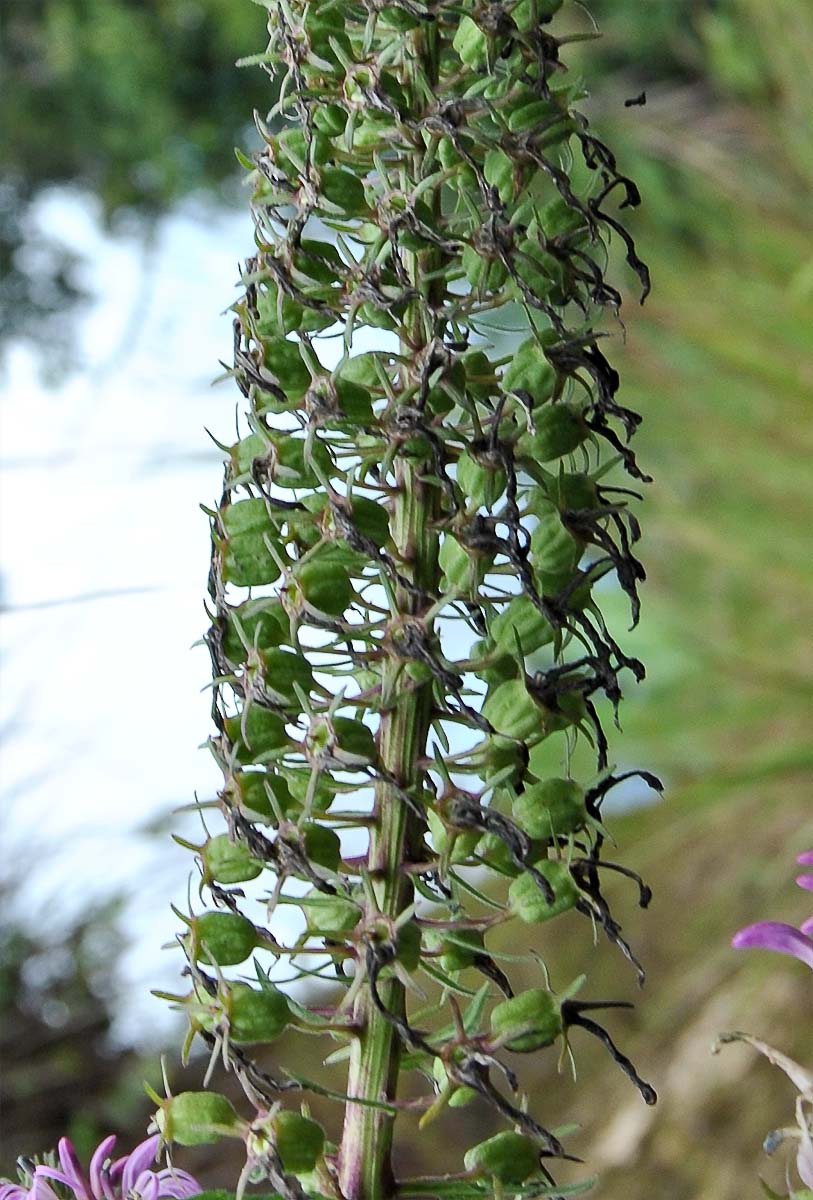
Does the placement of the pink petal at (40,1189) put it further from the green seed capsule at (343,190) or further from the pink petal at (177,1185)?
the green seed capsule at (343,190)

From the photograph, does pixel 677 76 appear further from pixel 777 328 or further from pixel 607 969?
pixel 607 969

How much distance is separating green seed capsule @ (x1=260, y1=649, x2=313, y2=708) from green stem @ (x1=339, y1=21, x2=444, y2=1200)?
13 millimetres

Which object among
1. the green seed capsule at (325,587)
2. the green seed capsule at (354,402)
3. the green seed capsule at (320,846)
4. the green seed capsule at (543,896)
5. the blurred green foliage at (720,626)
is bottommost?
the blurred green foliage at (720,626)

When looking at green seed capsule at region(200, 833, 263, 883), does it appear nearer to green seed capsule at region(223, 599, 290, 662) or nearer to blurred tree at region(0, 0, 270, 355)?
green seed capsule at region(223, 599, 290, 662)

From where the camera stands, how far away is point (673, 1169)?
0.66 m

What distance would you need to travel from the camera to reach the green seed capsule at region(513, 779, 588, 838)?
168mm

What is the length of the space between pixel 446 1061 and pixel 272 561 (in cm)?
8

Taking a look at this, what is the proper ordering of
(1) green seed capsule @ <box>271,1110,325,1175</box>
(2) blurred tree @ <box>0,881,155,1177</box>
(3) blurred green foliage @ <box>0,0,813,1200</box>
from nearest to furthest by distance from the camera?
(1) green seed capsule @ <box>271,1110,325,1175</box> → (3) blurred green foliage @ <box>0,0,813,1200</box> → (2) blurred tree @ <box>0,881,155,1177</box>

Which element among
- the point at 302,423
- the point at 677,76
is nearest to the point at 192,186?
the point at 677,76

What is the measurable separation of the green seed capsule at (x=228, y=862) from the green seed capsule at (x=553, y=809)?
0.14ft

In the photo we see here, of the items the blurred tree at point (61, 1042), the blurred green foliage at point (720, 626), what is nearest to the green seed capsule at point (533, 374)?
the blurred green foliage at point (720, 626)

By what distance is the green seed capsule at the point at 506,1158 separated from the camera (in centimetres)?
17

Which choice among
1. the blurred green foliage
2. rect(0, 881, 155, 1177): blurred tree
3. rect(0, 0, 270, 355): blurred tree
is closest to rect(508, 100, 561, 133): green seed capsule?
the blurred green foliage

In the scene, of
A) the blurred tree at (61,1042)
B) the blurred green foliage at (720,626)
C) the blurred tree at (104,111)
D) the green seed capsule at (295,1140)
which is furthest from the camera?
the blurred tree at (104,111)
